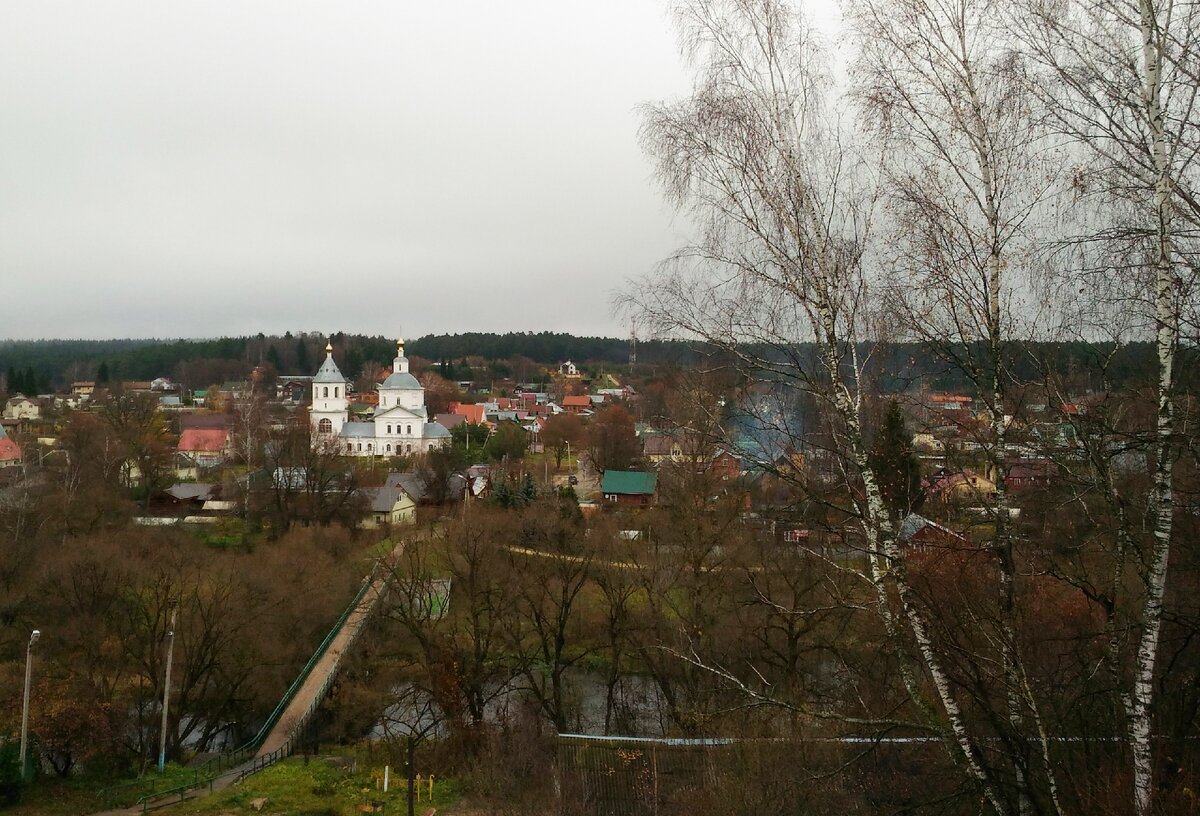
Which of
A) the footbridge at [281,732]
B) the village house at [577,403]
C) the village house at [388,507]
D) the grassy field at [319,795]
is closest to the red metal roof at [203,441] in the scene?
the village house at [388,507]

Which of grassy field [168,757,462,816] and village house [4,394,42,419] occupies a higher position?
village house [4,394,42,419]

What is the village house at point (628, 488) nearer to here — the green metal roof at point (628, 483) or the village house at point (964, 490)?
the green metal roof at point (628, 483)

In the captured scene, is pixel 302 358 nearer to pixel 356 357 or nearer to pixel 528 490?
pixel 356 357

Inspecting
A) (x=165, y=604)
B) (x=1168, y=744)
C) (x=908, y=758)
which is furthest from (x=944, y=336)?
(x=165, y=604)

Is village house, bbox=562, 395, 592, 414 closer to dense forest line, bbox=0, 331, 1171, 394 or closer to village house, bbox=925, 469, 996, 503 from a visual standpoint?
dense forest line, bbox=0, 331, 1171, 394

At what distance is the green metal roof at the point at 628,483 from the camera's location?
109 ft

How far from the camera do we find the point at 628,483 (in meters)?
33.8

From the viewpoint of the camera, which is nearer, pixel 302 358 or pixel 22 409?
pixel 22 409

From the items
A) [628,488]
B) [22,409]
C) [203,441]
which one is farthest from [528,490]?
[22,409]

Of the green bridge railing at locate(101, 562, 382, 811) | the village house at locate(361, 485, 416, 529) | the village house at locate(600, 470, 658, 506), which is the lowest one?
the green bridge railing at locate(101, 562, 382, 811)

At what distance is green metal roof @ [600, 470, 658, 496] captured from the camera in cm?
3319

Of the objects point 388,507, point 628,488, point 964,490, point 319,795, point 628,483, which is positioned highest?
point 964,490

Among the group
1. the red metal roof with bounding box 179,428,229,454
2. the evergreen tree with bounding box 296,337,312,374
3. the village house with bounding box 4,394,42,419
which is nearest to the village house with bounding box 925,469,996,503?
the red metal roof with bounding box 179,428,229,454

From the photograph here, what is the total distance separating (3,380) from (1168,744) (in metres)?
112
